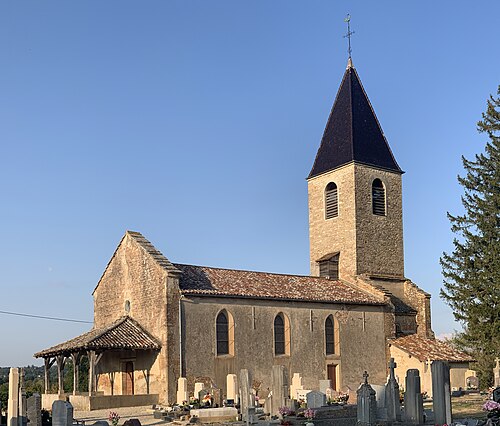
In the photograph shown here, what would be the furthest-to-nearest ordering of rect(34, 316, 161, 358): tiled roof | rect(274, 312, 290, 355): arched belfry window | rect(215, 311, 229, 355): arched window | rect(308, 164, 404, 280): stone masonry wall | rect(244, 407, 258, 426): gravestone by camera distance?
rect(308, 164, 404, 280): stone masonry wall
rect(274, 312, 290, 355): arched belfry window
rect(215, 311, 229, 355): arched window
rect(34, 316, 161, 358): tiled roof
rect(244, 407, 258, 426): gravestone

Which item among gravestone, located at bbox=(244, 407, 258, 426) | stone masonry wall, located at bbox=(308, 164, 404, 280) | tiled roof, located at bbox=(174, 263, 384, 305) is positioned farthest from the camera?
stone masonry wall, located at bbox=(308, 164, 404, 280)

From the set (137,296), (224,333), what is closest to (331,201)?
(224,333)

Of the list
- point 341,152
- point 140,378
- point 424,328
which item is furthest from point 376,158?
point 140,378

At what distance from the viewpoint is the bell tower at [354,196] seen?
1583 inches

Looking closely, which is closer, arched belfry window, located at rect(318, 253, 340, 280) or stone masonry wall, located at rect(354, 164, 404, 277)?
stone masonry wall, located at rect(354, 164, 404, 277)

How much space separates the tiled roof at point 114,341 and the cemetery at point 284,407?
257 centimetres

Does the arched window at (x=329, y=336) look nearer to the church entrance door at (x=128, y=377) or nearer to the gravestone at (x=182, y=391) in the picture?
the gravestone at (x=182, y=391)

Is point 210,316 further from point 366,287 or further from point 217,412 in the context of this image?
point 366,287

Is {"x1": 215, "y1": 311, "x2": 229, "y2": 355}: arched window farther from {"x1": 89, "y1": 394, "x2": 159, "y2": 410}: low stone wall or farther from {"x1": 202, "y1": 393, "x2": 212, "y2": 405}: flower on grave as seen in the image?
{"x1": 202, "y1": 393, "x2": 212, "y2": 405}: flower on grave

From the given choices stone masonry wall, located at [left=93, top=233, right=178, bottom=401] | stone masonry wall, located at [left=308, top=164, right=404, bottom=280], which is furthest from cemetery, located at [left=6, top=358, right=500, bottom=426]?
stone masonry wall, located at [left=308, top=164, right=404, bottom=280]

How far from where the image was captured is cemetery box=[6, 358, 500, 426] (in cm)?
1839

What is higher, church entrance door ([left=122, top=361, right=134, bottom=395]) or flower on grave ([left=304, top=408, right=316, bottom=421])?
church entrance door ([left=122, top=361, right=134, bottom=395])

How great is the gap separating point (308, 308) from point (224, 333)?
489 cm

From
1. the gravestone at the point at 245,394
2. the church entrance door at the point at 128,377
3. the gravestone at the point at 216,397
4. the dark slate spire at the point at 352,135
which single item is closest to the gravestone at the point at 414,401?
the gravestone at the point at 245,394
